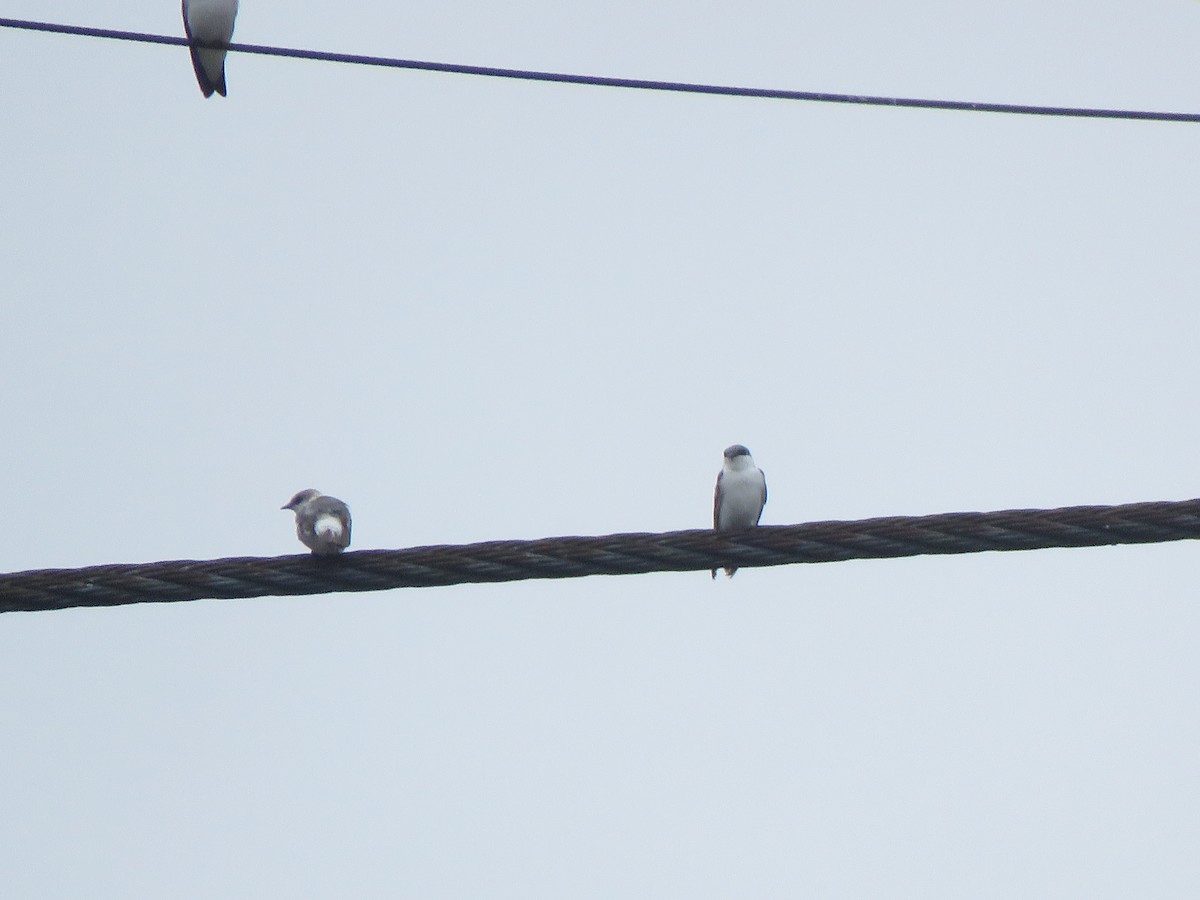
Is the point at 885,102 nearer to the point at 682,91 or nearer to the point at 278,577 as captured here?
the point at 682,91

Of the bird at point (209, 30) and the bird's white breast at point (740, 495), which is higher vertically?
A: the bird at point (209, 30)

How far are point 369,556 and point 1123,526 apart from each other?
1.63 meters

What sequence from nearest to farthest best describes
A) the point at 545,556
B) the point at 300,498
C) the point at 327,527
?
1. the point at 545,556
2. the point at 327,527
3. the point at 300,498

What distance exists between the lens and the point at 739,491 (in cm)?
938

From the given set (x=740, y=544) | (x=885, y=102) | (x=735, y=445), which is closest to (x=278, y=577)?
(x=740, y=544)

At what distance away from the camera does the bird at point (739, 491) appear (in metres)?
9.38

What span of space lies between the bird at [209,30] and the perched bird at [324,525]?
357 cm

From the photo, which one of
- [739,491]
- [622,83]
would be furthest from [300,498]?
[622,83]

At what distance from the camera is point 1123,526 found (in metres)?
3.81

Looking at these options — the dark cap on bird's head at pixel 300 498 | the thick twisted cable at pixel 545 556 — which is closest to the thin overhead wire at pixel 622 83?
the thick twisted cable at pixel 545 556

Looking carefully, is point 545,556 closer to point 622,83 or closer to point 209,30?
point 622,83

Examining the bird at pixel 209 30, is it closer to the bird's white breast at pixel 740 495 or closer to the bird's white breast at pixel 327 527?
the bird's white breast at pixel 740 495

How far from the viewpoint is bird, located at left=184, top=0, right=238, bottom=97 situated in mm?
9406

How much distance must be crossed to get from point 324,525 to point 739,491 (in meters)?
3.64
